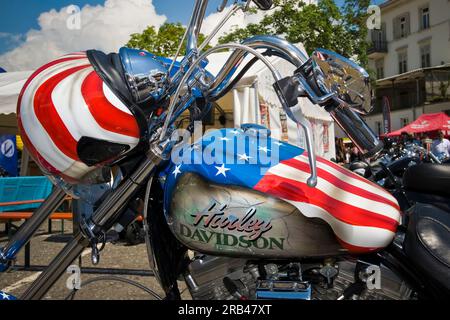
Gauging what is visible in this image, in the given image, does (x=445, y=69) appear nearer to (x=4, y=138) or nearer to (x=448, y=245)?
(x=4, y=138)

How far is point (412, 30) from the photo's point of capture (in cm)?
3119

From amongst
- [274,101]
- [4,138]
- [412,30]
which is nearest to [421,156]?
[274,101]

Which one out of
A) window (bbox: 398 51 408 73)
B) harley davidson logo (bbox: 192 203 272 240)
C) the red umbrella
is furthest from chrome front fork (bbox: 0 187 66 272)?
window (bbox: 398 51 408 73)

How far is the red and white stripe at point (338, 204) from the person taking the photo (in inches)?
49.1

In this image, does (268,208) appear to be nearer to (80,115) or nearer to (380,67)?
(80,115)

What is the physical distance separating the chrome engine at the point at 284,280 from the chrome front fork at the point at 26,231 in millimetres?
611

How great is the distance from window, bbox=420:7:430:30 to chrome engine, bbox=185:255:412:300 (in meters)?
33.5

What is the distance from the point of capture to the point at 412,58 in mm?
31203

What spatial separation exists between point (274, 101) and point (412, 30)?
29.1 meters

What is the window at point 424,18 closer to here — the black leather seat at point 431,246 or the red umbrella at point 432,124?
the red umbrella at point 432,124

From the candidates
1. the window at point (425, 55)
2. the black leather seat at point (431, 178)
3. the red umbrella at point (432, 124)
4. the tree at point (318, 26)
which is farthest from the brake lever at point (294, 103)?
the window at point (425, 55)

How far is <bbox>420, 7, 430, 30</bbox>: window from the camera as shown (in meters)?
30.0

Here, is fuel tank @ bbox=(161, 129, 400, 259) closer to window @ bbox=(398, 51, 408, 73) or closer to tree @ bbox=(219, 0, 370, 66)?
tree @ bbox=(219, 0, 370, 66)

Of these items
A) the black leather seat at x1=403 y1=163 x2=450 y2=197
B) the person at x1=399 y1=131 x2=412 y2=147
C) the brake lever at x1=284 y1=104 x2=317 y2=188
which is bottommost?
the black leather seat at x1=403 y1=163 x2=450 y2=197
